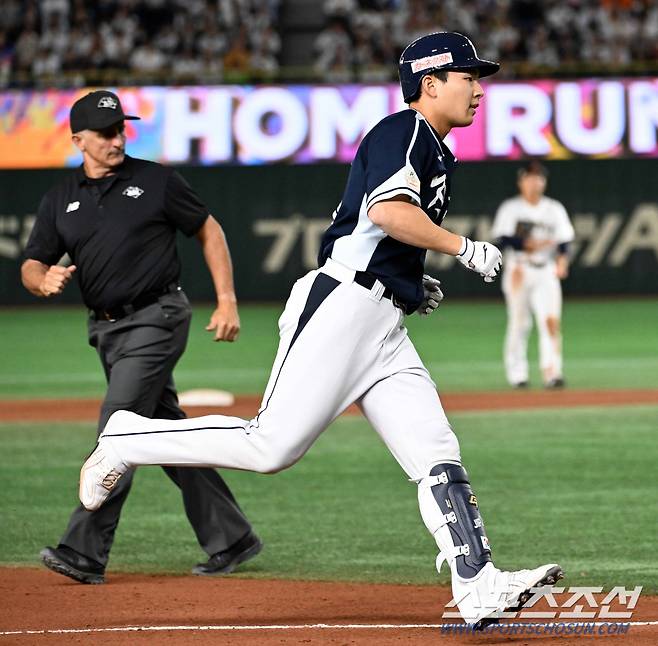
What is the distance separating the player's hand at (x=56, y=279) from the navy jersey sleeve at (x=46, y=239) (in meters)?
0.43

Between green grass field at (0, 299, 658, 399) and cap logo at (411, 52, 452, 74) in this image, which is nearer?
cap logo at (411, 52, 452, 74)

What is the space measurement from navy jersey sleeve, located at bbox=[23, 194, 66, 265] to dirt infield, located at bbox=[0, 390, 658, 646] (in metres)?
1.58

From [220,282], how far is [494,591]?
7.79ft

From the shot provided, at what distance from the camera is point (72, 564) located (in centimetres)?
667

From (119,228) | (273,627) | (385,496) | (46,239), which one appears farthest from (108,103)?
(385,496)

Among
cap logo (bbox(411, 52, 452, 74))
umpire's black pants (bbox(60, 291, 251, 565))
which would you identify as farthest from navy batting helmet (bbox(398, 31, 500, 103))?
umpire's black pants (bbox(60, 291, 251, 565))

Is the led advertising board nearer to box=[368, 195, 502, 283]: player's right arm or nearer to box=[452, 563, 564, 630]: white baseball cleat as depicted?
box=[368, 195, 502, 283]: player's right arm

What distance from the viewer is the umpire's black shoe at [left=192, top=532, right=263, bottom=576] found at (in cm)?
705

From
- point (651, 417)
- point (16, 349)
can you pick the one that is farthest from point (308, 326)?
point (16, 349)

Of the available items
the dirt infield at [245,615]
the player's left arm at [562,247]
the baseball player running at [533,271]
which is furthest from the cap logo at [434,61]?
the player's left arm at [562,247]

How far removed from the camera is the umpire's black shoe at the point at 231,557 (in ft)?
23.1

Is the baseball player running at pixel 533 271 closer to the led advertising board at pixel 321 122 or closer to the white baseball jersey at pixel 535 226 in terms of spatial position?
the white baseball jersey at pixel 535 226

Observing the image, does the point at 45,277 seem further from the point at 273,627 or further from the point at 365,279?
the point at 273,627

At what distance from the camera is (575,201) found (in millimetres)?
27719
